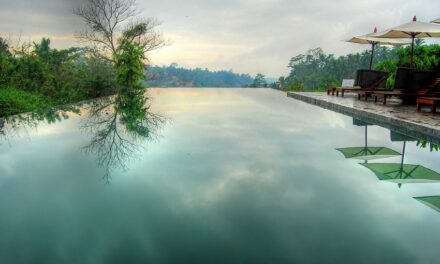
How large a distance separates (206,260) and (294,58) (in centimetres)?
5715

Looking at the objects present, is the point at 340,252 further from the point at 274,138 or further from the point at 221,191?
the point at 274,138

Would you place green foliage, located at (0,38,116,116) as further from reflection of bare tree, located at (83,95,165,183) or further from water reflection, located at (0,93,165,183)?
reflection of bare tree, located at (83,95,165,183)

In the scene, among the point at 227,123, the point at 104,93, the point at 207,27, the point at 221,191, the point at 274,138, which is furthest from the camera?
the point at 207,27

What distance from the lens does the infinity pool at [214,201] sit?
2105 millimetres

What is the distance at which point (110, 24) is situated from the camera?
18.7 m

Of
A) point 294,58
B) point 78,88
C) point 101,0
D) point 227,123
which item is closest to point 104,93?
point 78,88

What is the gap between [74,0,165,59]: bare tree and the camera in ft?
60.3

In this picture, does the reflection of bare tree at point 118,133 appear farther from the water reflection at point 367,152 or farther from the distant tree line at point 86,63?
the water reflection at point 367,152

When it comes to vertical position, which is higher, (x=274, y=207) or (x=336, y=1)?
(x=336, y=1)

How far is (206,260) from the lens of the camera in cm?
198

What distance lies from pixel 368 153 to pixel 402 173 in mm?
879

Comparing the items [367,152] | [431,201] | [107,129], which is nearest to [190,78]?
[107,129]

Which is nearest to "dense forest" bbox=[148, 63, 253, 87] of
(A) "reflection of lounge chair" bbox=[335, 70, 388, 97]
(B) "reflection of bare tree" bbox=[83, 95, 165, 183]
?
(A) "reflection of lounge chair" bbox=[335, 70, 388, 97]

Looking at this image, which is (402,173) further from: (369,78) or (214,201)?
(369,78)
